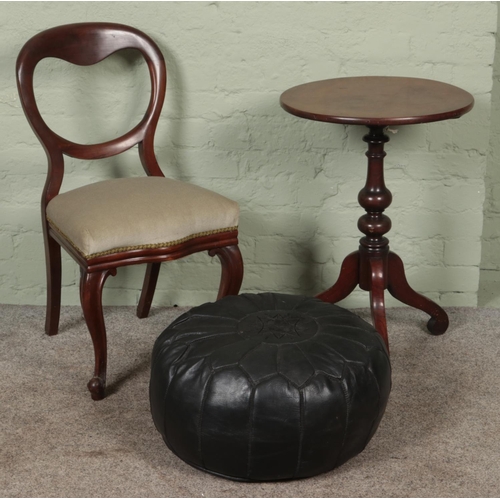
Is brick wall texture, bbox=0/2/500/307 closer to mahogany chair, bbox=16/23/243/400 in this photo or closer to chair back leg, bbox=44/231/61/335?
mahogany chair, bbox=16/23/243/400

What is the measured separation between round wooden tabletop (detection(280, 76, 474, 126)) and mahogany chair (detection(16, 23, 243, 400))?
369mm

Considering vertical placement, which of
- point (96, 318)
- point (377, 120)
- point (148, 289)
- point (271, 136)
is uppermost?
point (377, 120)

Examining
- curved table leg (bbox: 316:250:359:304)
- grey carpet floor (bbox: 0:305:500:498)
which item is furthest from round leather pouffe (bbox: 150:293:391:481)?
curved table leg (bbox: 316:250:359:304)

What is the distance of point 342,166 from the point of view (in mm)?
2768

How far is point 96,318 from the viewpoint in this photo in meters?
2.25

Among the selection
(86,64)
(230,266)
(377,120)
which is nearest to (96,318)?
(230,266)

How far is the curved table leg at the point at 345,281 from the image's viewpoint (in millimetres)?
2635

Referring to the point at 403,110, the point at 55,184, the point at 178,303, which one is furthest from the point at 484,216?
the point at 55,184

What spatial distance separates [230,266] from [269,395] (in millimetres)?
653

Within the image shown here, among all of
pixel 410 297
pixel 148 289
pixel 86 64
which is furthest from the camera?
pixel 148 289

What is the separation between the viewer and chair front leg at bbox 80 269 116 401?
2215mm

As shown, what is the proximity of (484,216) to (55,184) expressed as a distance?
61.9 inches

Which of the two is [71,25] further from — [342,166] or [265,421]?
[265,421]

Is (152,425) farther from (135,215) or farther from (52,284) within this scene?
(52,284)
